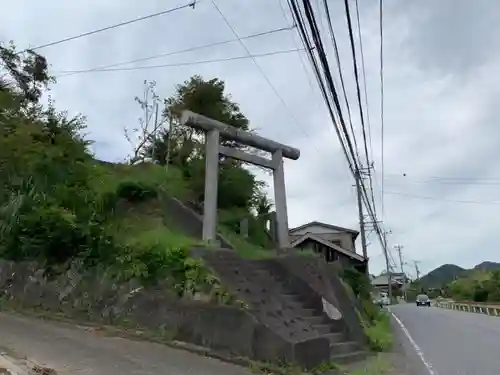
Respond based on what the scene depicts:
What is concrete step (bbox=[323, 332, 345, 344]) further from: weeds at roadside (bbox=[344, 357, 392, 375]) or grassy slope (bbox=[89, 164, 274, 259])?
grassy slope (bbox=[89, 164, 274, 259])

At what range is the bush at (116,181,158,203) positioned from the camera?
508 inches

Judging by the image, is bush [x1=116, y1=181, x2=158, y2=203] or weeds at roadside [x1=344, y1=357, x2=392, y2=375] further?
bush [x1=116, y1=181, x2=158, y2=203]

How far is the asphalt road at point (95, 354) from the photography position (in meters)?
6.91

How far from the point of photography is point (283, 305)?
32.8 feet

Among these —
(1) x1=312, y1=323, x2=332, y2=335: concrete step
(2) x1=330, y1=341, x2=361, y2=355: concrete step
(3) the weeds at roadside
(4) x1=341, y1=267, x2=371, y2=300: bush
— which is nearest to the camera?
(3) the weeds at roadside

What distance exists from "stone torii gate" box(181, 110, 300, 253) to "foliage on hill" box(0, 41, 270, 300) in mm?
1124

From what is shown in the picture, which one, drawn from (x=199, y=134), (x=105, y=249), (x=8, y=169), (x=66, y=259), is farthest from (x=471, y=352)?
(x=199, y=134)

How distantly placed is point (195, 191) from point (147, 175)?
1.85 m

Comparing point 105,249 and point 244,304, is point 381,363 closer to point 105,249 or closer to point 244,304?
point 244,304

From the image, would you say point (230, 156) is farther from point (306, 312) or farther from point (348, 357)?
point (348, 357)

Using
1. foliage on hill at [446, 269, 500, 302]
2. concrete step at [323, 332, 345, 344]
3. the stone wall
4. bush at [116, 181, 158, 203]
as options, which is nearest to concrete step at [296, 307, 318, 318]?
concrete step at [323, 332, 345, 344]

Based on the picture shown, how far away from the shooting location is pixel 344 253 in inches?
1257

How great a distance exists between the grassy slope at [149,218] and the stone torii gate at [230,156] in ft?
2.26

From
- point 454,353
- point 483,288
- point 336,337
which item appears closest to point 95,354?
point 336,337
